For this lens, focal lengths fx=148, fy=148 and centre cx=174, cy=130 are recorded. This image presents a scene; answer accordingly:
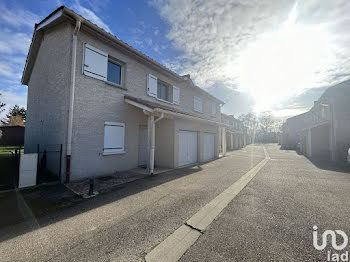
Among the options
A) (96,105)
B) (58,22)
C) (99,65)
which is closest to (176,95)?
(99,65)

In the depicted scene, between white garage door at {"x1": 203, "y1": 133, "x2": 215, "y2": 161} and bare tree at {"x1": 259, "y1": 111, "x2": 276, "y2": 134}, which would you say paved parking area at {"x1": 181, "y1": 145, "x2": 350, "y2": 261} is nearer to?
white garage door at {"x1": 203, "y1": 133, "x2": 215, "y2": 161}

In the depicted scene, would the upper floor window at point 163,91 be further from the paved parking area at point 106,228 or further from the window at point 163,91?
the paved parking area at point 106,228

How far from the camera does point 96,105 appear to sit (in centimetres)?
631

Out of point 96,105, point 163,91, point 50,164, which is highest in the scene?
point 163,91

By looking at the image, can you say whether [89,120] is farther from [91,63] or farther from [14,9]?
[14,9]

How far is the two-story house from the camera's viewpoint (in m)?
5.76

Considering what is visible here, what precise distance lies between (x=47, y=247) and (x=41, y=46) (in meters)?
10.4

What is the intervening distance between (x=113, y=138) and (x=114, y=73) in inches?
128

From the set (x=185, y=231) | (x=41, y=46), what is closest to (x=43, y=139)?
(x=41, y=46)

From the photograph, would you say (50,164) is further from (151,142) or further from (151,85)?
(151,85)

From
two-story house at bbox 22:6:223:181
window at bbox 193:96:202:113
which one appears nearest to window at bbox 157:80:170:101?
two-story house at bbox 22:6:223:181

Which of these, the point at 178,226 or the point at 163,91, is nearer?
the point at 178,226

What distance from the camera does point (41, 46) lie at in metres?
8.29

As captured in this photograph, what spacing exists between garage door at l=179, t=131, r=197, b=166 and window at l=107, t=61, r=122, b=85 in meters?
4.39
